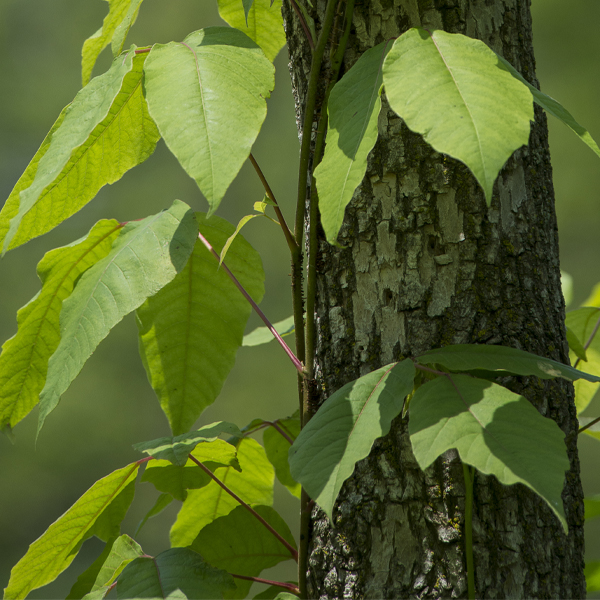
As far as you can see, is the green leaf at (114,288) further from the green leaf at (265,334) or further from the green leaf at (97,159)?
the green leaf at (265,334)

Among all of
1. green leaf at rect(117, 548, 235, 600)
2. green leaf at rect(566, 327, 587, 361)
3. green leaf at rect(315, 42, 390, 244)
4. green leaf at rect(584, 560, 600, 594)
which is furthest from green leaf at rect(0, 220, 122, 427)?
green leaf at rect(584, 560, 600, 594)

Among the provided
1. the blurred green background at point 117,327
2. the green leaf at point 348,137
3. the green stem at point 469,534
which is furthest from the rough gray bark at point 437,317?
the blurred green background at point 117,327

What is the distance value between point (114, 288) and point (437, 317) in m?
0.25

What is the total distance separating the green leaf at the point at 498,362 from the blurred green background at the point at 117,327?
12.5ft

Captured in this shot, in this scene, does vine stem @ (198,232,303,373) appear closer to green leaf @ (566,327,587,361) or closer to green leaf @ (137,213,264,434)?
green leaf @ (137,213,264,434)

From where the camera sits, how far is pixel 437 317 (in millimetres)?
448

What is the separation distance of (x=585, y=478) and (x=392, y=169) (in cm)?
441

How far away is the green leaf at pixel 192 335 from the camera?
514 millimetres

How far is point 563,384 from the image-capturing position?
460 millimetres

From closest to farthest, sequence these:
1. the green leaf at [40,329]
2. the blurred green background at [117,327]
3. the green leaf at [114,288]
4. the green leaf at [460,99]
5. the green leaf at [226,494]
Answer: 1. the green leaf at [460,99]
2. the green leaf at [114,288]
3. the green leaf at [40,329]
4. the green leaf at [226,494]
5. the blurred green background at [117,327]

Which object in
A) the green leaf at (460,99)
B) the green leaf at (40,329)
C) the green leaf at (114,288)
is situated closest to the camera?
the green leaf at (460,99)

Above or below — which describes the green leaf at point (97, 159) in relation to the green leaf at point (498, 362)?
above

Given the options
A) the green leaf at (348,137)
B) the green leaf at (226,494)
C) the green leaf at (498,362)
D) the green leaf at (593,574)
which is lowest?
the green leaf at (593,574)

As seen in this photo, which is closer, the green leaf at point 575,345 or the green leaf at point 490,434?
the green leaf at point 490,434
